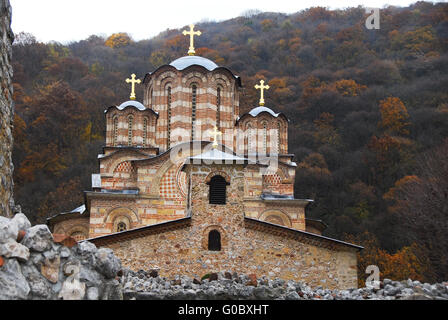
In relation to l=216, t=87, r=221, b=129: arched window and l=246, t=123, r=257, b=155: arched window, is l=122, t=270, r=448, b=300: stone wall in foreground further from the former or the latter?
l=246, t=123, r=257, b=155: arched window

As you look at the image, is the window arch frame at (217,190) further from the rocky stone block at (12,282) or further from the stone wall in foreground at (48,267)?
the rocky stone block at (12,282)

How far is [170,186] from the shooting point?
16719 mm

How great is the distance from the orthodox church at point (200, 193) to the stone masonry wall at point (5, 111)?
16.3 feet

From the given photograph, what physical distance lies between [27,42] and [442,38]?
33.8 metres

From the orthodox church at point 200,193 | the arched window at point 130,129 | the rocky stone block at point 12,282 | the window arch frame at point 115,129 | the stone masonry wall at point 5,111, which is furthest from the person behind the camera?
the window arch frame at point 115,129

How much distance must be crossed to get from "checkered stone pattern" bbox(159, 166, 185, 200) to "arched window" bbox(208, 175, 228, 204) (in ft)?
16.3

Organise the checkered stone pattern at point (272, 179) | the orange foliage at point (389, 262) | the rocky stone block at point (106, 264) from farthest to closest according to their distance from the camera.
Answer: the orange foliage at point (389, 262) < the checkered stone pattern at point (272, 179) < the rocky stone block at point (106, 264)

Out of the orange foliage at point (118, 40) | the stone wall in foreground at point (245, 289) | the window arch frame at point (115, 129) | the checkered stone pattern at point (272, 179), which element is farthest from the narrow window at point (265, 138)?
the orange foliage at point (118, 40)

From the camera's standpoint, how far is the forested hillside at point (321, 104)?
30000 mm

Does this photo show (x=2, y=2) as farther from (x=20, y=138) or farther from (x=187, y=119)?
(x=20, y=138)

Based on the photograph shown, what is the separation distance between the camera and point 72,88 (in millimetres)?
39375

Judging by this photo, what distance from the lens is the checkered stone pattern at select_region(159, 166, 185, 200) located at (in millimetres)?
16609

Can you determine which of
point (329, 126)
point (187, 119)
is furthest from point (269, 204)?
point (329, 126)

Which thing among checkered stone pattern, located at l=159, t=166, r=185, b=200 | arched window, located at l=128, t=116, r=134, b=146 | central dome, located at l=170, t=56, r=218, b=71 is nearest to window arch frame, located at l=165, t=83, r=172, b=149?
central dome, located at l=170, t=56, r=218, b=71
